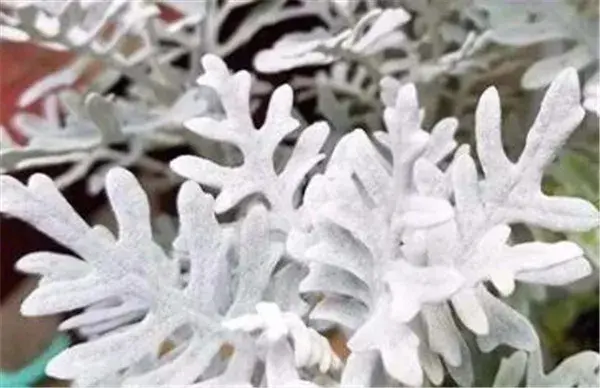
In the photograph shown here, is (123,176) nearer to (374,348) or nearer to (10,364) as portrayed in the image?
(374,348)

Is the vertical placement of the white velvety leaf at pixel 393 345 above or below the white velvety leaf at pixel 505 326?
above

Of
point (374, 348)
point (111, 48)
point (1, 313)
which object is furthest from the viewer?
point (1, 313)

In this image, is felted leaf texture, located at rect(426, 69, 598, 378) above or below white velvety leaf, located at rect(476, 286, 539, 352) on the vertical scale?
above

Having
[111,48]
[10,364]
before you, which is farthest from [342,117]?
[10,364]

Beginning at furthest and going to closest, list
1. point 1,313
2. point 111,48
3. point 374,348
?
point 1,313 → point 111,48 → point 374,348
